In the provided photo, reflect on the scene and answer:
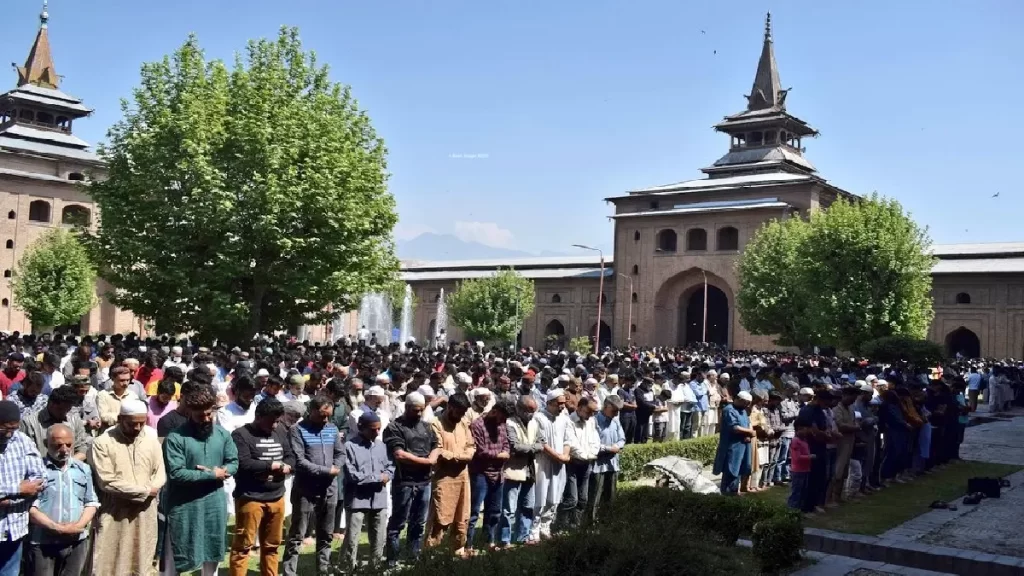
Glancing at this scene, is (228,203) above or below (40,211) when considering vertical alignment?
below

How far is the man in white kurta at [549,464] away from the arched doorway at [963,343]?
44973 millimetres

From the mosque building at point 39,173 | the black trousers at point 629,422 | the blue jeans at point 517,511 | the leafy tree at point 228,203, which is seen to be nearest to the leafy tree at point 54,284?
the mosque building at point 39,173

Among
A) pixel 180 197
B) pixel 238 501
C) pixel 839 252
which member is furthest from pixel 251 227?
pixel 839 252

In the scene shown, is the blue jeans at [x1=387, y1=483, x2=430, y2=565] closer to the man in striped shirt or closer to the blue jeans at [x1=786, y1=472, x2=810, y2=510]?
the man in striped shirt

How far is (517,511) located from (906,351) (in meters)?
24.9

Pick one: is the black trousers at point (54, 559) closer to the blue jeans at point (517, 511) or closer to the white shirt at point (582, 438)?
the blue jeans at point (517, 511)

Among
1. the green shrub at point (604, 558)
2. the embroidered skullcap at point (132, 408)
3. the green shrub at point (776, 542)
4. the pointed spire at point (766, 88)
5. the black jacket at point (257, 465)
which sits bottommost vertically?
the green shrub at point (776, 542)

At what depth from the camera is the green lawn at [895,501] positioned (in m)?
11.2

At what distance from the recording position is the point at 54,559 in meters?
5.82

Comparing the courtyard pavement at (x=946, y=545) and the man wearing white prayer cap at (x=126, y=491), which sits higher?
the man wearing white prayer cap at (x=126, y=491)

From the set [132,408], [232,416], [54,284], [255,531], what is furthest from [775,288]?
[132,408]

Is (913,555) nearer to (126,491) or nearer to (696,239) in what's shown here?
(126,491)

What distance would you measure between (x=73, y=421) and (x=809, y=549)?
7.45 metres

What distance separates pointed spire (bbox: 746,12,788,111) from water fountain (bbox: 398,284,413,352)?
25044 millimetres
